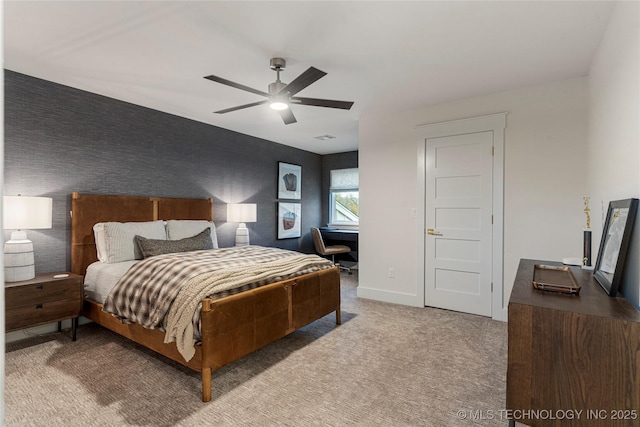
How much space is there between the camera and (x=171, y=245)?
3.45 m

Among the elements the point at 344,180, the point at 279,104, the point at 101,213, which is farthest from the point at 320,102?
the point at 344,180

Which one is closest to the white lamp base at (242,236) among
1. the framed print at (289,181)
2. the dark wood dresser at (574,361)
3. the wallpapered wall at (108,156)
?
the wallpapered wall at (108,156)

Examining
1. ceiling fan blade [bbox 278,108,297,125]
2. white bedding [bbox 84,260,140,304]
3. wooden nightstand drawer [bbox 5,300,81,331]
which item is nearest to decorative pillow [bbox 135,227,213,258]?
white bedding [bbox 84,260,140,304]

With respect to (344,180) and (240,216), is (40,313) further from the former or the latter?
(344,180)

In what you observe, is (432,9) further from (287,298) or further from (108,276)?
(108,276)

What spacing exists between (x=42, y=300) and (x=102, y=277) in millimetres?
446

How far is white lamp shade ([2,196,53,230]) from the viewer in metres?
2.67

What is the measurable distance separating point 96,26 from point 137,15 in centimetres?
37

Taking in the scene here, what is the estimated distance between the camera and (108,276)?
3.01 metres

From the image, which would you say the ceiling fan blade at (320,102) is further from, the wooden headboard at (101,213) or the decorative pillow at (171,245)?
the wooden headboard at (101,213)

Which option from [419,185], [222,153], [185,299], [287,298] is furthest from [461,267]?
[222,153]

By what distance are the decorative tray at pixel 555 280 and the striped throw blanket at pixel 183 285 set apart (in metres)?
1.80

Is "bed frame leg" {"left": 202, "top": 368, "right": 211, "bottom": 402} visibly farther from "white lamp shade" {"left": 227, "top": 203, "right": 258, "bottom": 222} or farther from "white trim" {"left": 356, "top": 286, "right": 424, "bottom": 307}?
"white lamp shade" {"left": 227, "top": 203, "right": 258, "bottom": 222}

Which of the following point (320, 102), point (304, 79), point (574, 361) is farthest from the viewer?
point (320, 102)
